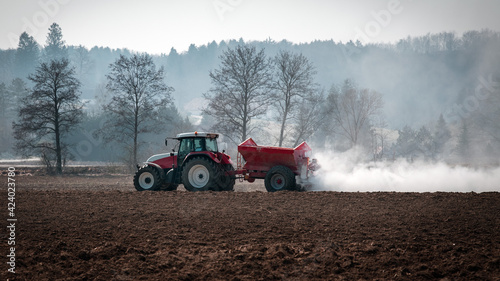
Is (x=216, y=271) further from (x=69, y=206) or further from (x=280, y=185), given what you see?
(x=280, y=185)

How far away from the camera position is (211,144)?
18.3 meters

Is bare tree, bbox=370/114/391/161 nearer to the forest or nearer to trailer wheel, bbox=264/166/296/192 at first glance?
the forest

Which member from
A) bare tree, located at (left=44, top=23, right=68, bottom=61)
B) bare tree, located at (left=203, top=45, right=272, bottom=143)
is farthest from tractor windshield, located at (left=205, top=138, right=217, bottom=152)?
bare tree, located at (left=44, top=23, right=68, bottom=61)

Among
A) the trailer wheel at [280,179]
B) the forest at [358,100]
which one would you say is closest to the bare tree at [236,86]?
the forest at [358,100]

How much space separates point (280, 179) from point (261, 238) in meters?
7.85

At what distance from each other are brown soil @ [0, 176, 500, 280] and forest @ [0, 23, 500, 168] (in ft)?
79.0

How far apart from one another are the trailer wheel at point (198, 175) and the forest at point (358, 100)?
62.1 ft

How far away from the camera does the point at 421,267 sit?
25.2 ft

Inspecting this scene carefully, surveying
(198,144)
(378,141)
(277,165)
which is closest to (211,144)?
(198,144)

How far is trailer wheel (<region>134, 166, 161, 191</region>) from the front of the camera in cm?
1784

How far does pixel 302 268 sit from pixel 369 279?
1.17 meters

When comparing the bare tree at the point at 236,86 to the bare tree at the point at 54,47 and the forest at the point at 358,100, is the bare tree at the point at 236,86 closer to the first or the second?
the forest at the point at 358,100

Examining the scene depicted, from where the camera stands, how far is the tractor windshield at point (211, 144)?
18062 mm

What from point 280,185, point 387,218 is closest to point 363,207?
point 387,218
